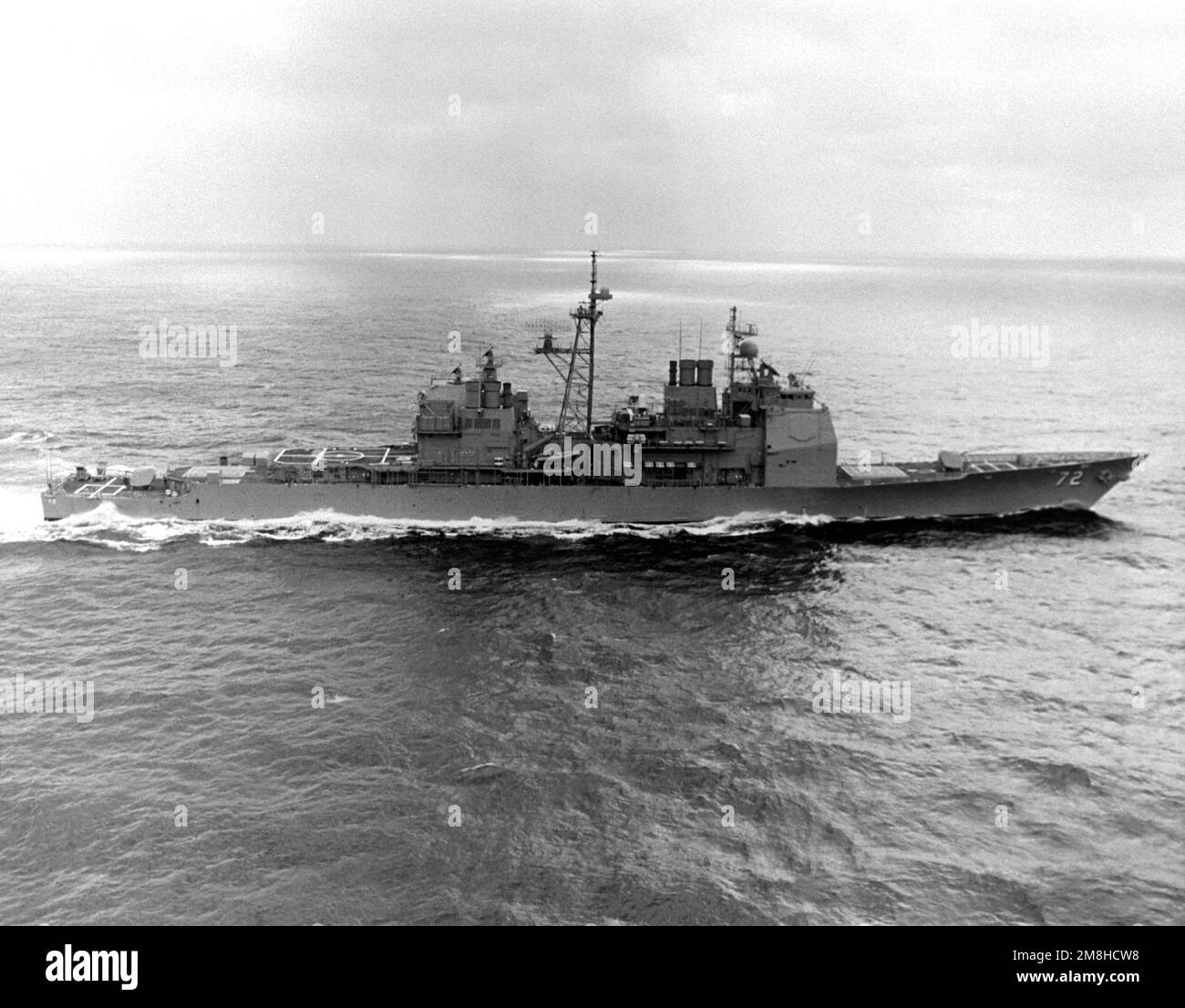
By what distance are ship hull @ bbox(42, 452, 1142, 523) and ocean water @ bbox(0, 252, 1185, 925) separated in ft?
4.16

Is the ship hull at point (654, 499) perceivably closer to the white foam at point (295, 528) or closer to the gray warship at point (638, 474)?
the gray warship at point (638, 474)

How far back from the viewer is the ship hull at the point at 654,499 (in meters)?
54.7

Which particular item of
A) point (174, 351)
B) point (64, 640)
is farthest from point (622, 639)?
point (174, 351)

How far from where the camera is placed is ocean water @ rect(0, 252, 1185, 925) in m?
25.7

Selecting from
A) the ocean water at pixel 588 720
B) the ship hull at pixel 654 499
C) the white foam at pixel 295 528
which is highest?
the ship hull at pixel 654 499

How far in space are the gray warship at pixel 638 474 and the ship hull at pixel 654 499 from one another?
7 centimetres

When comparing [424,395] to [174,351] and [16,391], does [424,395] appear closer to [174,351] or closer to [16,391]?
[16,391]

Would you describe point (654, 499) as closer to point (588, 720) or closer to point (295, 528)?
point (295, 528)

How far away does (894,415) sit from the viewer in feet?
271

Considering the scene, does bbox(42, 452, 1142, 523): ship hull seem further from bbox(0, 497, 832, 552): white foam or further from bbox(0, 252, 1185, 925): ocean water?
bbox(0, 252, 1185, 925): ocean water

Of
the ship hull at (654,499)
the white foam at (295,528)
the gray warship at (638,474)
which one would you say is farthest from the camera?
the gray warship at (638,474)

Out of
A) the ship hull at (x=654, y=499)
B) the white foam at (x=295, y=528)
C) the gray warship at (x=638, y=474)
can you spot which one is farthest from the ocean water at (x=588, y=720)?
the gray warship at (x=638, y=474)

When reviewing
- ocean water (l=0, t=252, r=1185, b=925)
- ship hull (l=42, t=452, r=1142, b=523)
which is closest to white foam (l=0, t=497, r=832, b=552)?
ocean water (l=0, t=252, r=1185, b=925)

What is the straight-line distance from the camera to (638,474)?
185ft
